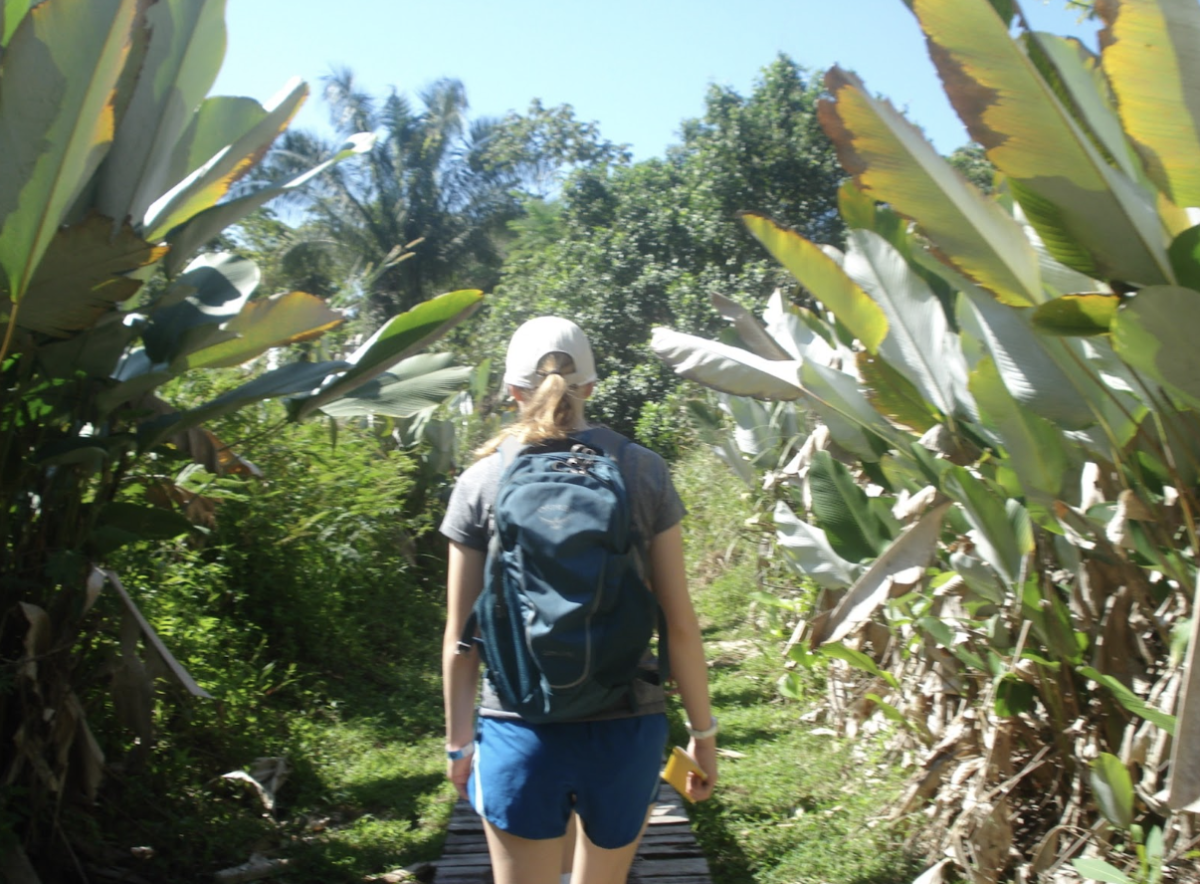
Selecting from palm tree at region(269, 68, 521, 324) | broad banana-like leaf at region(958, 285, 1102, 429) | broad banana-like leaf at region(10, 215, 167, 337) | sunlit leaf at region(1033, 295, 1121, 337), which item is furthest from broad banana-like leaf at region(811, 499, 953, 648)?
palm tree at region(269, 68, 521, 324)

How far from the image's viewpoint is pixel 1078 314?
2.23 m

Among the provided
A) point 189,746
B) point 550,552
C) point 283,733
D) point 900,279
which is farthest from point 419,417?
point 550,552

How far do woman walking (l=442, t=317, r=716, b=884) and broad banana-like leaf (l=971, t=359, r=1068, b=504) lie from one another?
104 centimetres

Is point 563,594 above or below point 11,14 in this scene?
below

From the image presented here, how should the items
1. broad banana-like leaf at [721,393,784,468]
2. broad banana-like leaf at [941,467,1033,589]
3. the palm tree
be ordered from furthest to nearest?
1. the palm tree
2. broad banana-like leaf at [721,393,784,468]
3. broad banana-like leaf at [941,467,1033,589]

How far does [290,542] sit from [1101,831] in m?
5.09

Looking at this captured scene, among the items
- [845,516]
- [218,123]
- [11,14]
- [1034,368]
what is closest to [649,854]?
[845,516]

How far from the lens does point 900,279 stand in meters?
3.29

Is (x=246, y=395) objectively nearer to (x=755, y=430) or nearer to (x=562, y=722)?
(x=562, y=722)

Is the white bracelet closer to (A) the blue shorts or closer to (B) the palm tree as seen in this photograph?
(A) the blue shorts

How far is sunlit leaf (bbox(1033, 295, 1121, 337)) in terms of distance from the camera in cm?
220

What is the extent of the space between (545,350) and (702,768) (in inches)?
39.9

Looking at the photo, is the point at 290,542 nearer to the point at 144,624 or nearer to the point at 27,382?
the point at 144,624

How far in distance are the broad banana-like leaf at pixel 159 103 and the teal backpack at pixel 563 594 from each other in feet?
6.32
